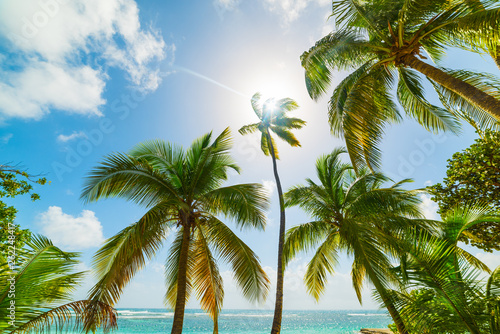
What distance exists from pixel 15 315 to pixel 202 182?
547 centimetres

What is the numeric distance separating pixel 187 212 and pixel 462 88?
706 centimetres

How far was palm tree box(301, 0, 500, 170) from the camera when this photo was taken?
4.82 meters

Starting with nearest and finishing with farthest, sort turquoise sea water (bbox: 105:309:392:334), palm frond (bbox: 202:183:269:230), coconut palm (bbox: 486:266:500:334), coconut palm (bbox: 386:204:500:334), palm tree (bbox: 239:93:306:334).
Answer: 1. coconut palm (bbox: 486:266:500:334)
2. coconut palm (bbox: 386:204:500:334)
3. palm frond (bbox: 202:183:269:230)
4. palm tree (bbox: 239:93:306:334)
5. turquoise sea water (bbox: 105:309:392:334)

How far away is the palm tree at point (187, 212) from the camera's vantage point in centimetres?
682

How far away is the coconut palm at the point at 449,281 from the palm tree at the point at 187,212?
4.79 m

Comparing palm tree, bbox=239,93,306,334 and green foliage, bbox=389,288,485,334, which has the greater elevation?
palm tree, bbox=239,93,306,334

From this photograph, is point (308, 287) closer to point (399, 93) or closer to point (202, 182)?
point (202, 182)

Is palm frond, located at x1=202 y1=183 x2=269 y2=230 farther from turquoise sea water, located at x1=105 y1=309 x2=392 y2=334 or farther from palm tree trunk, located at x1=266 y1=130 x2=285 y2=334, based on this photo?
turquoise sea water, located at x1=105 y1=309 x2=392 y2=334

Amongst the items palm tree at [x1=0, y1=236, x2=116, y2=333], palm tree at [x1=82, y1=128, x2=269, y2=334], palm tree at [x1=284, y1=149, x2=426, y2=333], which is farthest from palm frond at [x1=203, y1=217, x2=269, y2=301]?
palm tree at [x1=0, y1=236, x2=116, y2=333]

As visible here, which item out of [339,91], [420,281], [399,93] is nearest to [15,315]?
[420,281]

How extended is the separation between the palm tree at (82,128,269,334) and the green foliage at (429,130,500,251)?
4761 mm

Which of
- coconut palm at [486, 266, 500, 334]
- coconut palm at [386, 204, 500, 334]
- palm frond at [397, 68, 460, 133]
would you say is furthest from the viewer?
palm frond at [397, 68, 460, 133]

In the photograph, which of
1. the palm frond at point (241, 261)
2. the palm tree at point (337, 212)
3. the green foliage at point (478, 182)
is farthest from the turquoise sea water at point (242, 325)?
the green foliage at point (478, 182)

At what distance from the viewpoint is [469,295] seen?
3.68 metres
